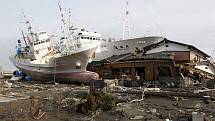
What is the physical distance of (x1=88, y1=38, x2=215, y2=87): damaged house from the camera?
1405 inches

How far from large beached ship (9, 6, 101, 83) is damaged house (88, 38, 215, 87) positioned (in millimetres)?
2797

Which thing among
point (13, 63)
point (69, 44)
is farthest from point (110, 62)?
point (13, 63)

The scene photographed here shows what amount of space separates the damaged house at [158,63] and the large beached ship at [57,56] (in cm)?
280

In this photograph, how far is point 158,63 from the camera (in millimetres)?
Answer: 35844

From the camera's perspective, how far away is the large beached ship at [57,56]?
39625 millimetres

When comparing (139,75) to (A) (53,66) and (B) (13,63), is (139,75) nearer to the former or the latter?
(A) (53,66)

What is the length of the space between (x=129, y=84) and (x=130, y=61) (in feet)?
25.8

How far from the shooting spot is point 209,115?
556 inches

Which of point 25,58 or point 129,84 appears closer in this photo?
point 129,84

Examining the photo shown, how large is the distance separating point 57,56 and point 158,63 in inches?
576

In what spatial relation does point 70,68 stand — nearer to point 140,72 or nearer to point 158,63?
point 140,72

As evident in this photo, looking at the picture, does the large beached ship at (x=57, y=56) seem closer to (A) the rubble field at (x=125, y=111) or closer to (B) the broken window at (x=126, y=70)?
(B) the broken window at (x=126, y=70)

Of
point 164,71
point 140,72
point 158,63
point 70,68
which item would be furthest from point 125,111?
point 70,68

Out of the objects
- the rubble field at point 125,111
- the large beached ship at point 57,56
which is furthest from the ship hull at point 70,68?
the rubble field at point 125,111
